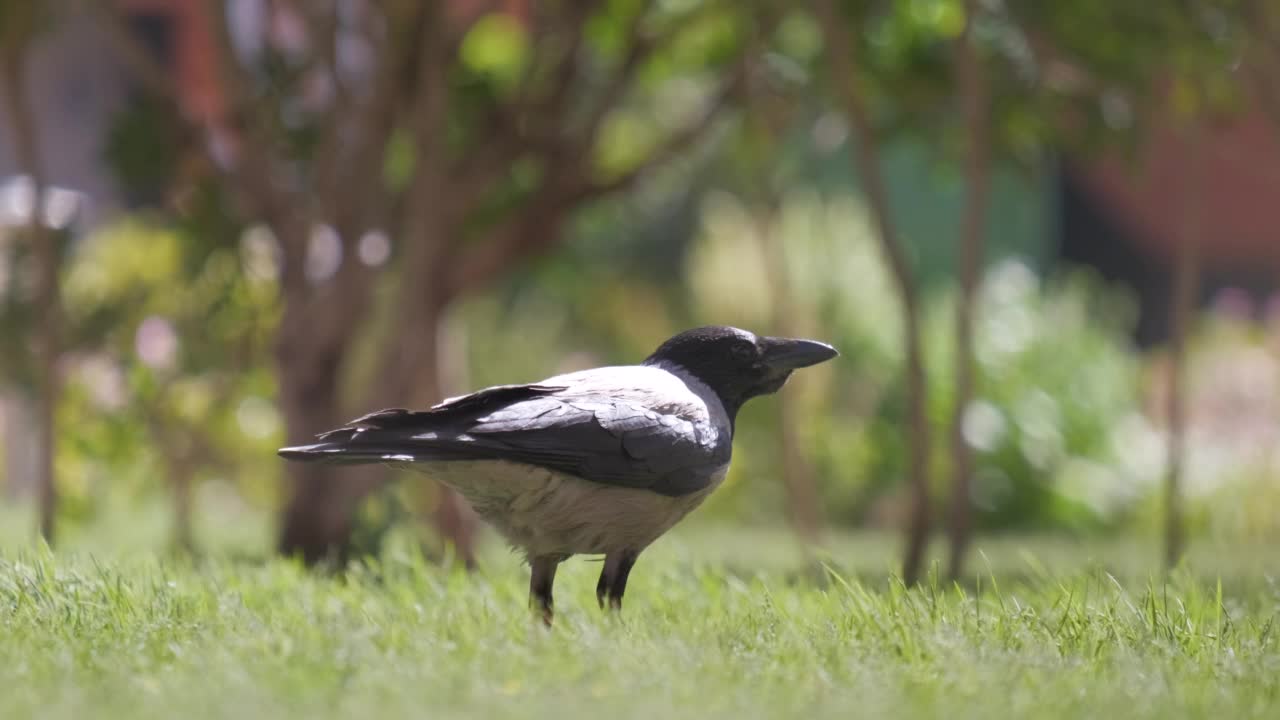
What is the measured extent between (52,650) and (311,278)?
4876mm

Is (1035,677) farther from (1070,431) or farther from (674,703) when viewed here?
(1070,431)

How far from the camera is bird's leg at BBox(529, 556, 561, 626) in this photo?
4.30m

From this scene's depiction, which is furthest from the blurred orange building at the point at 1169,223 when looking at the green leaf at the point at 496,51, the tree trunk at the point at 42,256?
the tree trunk at the point at 42,256

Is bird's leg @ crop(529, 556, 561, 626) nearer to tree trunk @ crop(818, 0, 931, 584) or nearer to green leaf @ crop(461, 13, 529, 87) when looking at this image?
tree trunk @ crop(818, 0, 931, 584)

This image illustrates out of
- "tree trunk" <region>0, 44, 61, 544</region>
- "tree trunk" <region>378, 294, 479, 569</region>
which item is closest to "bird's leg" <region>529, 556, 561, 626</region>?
"tree trunk" <region>378, 294, 479, 569</region>

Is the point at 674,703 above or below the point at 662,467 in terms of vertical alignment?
below

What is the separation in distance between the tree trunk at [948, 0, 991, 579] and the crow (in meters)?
3.07

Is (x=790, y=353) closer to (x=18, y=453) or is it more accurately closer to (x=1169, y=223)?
(x=18, y=453)

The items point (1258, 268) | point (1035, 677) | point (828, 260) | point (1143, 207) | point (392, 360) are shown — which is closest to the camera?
point (1035, 677)

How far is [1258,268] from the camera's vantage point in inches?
853

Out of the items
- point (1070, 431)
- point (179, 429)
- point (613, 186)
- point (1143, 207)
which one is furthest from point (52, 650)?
point (1143, 207)

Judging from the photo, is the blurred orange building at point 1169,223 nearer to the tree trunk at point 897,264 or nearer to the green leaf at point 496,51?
the green leaf at point 496,51

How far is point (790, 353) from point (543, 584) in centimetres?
92

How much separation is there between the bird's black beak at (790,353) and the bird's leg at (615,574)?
0.66m
